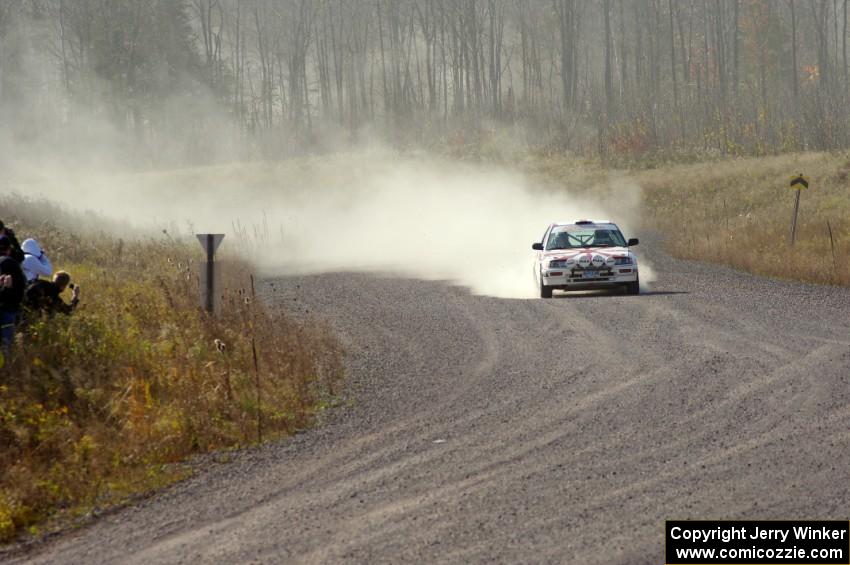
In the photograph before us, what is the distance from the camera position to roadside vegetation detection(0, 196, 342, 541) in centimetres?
1016

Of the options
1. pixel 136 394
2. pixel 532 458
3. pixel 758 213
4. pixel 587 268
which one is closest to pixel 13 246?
pixel 136 394

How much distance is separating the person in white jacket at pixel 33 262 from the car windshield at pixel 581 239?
40.7 feet

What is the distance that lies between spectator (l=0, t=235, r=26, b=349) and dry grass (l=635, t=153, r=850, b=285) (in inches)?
713

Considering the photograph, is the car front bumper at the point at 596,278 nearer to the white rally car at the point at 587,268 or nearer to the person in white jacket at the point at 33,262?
the white rally car at the point at 587,268

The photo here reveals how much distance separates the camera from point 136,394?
512 inches

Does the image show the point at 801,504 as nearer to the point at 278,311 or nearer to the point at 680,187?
the point at 278,311

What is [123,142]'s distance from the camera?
9406 centimetres

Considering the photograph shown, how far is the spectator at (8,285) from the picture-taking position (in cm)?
1302

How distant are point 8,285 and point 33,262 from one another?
1.76 meters

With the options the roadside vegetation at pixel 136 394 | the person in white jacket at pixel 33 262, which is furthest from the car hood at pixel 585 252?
the person in white jacket at pixel 33 262

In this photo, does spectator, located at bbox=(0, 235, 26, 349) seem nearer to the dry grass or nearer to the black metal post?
the black metal post

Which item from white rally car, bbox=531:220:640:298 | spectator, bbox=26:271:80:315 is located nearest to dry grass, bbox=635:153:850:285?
white rally car, bbox=531:220:640:298

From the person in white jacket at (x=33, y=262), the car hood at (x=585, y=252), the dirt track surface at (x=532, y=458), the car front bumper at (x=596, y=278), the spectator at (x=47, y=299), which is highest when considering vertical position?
the person in white jacket at (x=33, y=262)

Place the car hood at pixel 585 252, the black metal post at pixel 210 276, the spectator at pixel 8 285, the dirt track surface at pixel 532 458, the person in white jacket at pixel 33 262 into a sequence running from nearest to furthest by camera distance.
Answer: the dirt track surface at pixel 532 458
the spectator at pixel 8 285
the person in white jacket at pixel 33 262
the black metal post at pixel 210 276
the car hood at pixel 585 252
